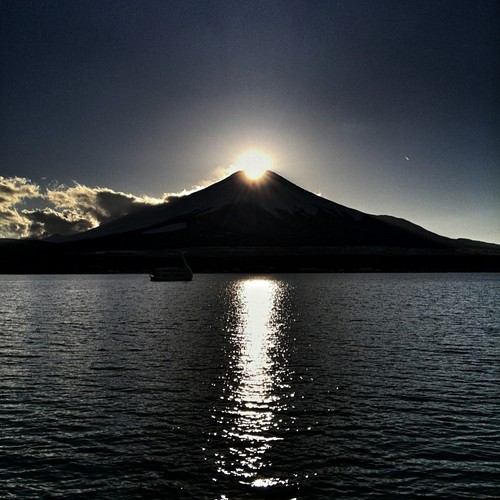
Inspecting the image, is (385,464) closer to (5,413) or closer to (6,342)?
(5,413)

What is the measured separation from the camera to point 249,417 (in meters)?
26.7

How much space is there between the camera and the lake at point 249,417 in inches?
737

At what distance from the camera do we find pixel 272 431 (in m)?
24.3

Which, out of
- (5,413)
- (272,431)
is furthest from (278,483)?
(5,413)

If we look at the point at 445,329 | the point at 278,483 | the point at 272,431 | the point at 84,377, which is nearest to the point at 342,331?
the point at 445,329

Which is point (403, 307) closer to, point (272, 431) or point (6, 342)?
point (6, 342)

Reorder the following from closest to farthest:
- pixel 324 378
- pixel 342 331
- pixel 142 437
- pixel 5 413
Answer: pixel 142 437, pixel 5 413, pixel 324 378, pixel 342 331

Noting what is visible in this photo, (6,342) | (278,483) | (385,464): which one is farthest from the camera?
(6,342)

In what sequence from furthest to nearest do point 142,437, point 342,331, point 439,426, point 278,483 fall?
point 342,331, point 439,426, point 142,437, point 278,483

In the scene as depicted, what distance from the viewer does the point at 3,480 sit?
18.8m

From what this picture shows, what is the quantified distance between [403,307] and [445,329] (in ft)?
113

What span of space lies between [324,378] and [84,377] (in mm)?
16909

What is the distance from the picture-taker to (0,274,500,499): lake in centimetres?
1872

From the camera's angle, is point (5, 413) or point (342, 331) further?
point (342, 331)
